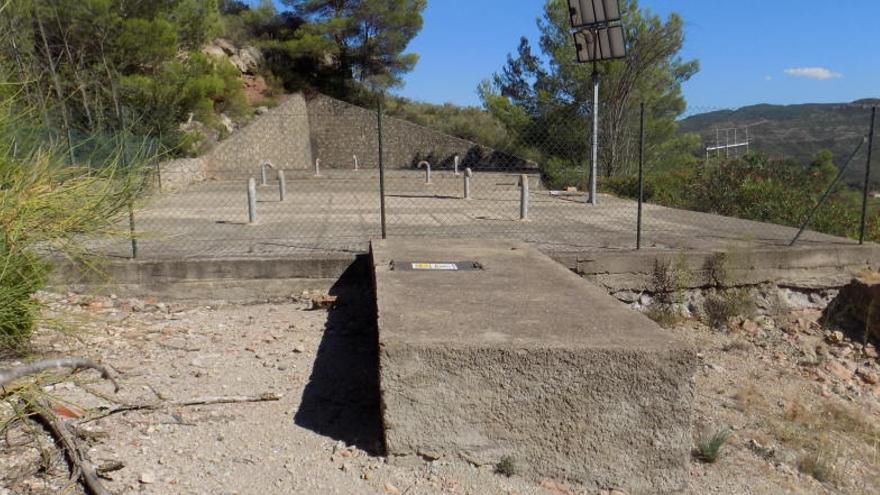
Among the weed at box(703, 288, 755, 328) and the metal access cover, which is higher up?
the metal access cover

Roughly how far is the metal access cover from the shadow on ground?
55cm

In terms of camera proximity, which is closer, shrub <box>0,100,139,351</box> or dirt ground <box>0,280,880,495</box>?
shrub <box>0,100,139,351</box>

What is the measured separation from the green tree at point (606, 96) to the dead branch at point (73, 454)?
12320 mm

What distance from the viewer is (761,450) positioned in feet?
12.9

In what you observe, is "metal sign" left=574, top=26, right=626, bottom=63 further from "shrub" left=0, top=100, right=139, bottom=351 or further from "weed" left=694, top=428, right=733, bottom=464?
"shrub" left=0, top=100, right=139, bottom=351

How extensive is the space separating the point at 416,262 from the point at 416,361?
2.24 metres

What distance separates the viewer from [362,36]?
105 feet

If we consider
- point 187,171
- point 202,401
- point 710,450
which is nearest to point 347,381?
point 202,401

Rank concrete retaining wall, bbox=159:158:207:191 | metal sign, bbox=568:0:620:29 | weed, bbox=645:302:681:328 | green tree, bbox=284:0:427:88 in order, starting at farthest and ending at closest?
green tree, bbox=284:0:427:88, concrete retaining wall, bbox=159:158:207:191, metal sign, bbox=568:0:620:29, weed, bbox=645:302:681:328

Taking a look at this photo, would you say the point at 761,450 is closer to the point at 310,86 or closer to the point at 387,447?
the point at 387,447

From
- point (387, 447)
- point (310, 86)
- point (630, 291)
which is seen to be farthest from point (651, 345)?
point (310, 86)

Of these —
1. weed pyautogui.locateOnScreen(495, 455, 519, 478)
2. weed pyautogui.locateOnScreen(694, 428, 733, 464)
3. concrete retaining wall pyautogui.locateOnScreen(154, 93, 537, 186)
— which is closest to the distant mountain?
weed pyautogui.locateOnScreen(694, 428, 733, 464)

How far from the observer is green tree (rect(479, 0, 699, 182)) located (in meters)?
15.3

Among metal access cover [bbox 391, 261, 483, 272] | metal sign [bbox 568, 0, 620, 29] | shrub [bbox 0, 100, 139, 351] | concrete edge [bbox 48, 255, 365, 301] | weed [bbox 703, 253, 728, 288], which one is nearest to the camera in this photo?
shrub [bbox 0, 100, 139, 351]
